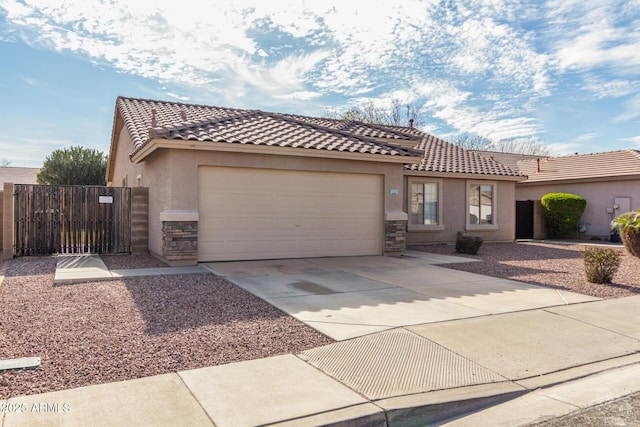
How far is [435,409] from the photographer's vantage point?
4254 mm

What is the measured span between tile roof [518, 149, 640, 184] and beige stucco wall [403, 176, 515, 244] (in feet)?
16.6

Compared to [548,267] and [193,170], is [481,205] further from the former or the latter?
[193,170]

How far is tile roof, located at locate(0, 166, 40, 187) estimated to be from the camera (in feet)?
151

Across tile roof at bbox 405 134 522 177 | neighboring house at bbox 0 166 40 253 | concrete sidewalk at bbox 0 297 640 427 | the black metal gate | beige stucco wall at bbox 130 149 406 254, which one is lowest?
concrete sidewalk at bbox 0 297 640 427

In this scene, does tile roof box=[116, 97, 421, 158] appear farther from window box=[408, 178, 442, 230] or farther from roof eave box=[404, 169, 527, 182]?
window box=[408, 178, 442, 230]

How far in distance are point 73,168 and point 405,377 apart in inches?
1214

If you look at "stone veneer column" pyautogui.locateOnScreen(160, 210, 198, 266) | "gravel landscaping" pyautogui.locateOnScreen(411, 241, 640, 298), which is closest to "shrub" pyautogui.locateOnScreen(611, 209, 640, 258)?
"gravel landscaping" pyautogui.locateOnScreen(411, 241, 640, 298)

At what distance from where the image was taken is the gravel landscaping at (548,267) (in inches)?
385

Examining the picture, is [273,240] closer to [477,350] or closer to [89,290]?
[89,290]

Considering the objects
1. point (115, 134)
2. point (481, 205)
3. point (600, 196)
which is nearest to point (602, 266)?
point (481, 205)

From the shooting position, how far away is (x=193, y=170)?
11.6 meters

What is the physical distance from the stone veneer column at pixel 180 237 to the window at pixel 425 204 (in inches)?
350

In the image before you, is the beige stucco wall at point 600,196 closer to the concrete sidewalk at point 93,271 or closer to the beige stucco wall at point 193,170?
the beige stucco wall at point 193,170

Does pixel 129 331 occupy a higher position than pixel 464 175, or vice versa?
pixel 464 175
